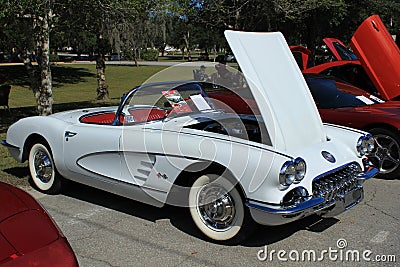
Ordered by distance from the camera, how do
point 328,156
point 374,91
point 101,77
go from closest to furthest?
point 328,156, point 374,91, point 101,77

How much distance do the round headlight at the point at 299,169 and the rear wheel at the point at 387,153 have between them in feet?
8.83

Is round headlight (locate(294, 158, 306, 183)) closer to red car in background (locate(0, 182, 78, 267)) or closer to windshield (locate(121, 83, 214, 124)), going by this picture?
windshield (locate(121, 83, 214, 124))

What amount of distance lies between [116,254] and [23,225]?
154 cm

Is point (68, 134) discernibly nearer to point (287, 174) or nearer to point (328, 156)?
point (287, 174)

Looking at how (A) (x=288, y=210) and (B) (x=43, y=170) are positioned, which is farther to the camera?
(B) (x=43, y=170)

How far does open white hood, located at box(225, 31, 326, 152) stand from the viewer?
3.94 m

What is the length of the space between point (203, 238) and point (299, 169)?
3.66 ft

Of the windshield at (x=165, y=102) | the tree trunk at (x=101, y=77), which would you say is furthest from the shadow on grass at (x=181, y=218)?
the tree trunk at (x=101, y=77)

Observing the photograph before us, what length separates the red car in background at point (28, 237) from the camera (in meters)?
2.10

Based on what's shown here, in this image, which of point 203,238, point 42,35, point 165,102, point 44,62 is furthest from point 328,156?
point 44,62

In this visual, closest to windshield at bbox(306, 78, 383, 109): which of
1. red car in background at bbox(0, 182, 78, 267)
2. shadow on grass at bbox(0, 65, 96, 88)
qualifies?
red car in background at bbox(0, 182, 78, 267)
